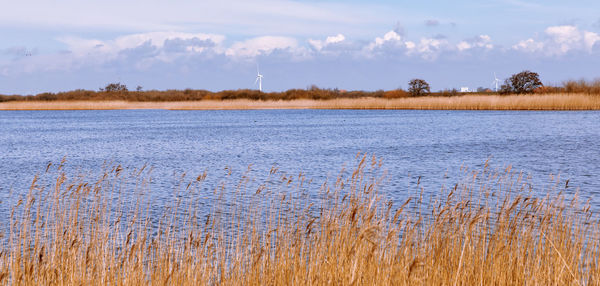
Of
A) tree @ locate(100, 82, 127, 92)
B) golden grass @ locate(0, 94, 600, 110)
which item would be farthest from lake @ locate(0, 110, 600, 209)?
tree @ locate(100, 82, 127, 92)

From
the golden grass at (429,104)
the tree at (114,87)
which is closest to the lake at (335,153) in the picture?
the golden grass at (429,104)

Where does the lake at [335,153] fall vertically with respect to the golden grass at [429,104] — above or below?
below

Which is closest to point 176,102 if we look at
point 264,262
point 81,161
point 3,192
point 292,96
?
point 292,96

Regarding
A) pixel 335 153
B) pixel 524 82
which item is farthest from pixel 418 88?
pixel 335 153

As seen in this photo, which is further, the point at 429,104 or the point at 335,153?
the point at 429,104

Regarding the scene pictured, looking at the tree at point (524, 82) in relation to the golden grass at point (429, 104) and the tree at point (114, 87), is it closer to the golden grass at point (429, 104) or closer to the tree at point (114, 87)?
the golden grass at point (429, 104)

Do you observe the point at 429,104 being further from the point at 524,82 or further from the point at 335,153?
the point at 335,153

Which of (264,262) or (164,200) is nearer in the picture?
(264,262)

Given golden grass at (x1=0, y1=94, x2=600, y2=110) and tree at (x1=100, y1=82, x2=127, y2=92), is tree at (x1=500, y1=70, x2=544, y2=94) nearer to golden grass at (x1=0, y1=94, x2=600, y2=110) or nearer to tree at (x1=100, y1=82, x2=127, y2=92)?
golden grass at (x1=0, y1=94, x2=600, y2=110)

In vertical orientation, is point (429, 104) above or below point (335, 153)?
above

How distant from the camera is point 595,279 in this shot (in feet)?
18.8

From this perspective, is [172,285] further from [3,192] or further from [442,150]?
[442,150]

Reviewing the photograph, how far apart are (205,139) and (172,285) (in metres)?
27.5

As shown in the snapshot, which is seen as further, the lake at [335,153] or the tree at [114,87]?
the tree at [114,87]
